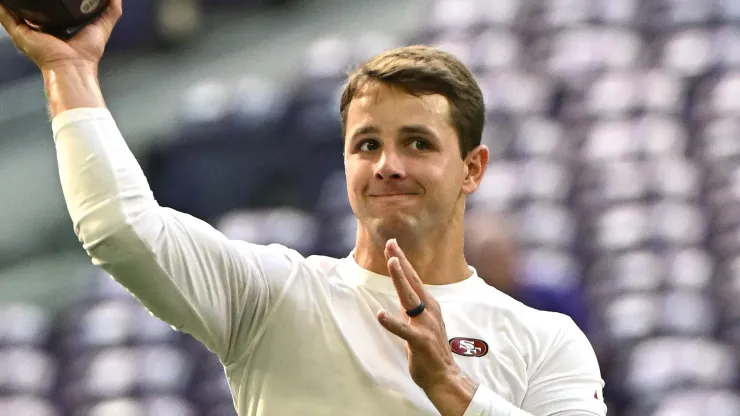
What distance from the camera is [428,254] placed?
1.68 m

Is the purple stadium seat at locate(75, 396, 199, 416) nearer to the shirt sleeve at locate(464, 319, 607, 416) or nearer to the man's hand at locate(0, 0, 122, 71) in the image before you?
the shirt sleeve at locate(464, 319, 607, 416)

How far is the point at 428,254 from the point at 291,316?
269 millimetres

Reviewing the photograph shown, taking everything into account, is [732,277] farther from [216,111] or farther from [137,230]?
[137,230]

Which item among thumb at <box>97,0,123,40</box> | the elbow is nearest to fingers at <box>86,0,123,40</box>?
thumb at <box>97,0,123,40</box>

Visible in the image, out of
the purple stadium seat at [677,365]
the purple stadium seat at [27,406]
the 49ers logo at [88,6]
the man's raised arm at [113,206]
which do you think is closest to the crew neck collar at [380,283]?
the man's raised arm at [113,206]

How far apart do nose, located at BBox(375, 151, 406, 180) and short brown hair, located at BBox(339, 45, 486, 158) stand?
0.12 m

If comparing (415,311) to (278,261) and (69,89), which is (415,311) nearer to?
(278,261)

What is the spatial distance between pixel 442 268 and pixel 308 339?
0.28 m

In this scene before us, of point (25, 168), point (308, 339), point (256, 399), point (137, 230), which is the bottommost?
point (25, 168)

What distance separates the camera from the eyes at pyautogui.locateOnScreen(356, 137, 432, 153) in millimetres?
1612

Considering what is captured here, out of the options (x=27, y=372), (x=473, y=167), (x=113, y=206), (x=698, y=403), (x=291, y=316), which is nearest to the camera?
(x=113, y=206)

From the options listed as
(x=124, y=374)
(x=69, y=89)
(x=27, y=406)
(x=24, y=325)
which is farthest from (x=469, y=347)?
(x=24, y=325)

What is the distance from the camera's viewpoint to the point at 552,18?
166 inches

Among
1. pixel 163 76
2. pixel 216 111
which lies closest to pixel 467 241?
pixel 216 111
